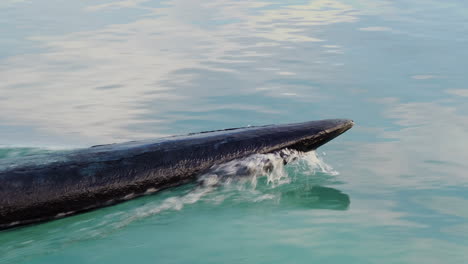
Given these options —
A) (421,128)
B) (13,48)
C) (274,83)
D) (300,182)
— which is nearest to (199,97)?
(274,83)

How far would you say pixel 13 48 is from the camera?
15.6m

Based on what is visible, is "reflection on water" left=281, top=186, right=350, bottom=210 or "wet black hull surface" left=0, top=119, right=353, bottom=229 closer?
"wet black hull surface" left=0, top=119, right=353, bottom=229

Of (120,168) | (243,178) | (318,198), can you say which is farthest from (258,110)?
(120,168)

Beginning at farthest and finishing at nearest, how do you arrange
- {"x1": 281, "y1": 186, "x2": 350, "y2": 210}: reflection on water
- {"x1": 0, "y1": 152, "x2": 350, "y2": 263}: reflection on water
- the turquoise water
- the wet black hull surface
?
1. {"x1": 281, "y1": 186, "x2": 350, "y2": 210}: reflection on water
2. the wet black hull surface
3. {"x1": 0, "y1": 152, "x2": 350, "y2": 263}: reflection on water
4. the turquoise water

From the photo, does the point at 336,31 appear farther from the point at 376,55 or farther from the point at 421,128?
the point at 421,128

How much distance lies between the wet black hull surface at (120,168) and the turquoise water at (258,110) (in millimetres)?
141

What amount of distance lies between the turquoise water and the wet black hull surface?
5.5 inches

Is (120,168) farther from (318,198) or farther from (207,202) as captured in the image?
(318,198)

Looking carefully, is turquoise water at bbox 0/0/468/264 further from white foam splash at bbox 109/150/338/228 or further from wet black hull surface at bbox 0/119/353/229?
wet black hull surface at bbox 0/119/353/229

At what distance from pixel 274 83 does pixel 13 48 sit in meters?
5.91

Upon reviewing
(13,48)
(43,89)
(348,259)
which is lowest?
(348,259)

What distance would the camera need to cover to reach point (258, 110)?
1120 cm

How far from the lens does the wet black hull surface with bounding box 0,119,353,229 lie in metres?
6.93

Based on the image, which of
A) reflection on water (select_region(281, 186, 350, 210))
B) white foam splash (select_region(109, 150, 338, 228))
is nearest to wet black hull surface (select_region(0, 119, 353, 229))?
white foam splash (select_region(109, 150, 338, 228))
